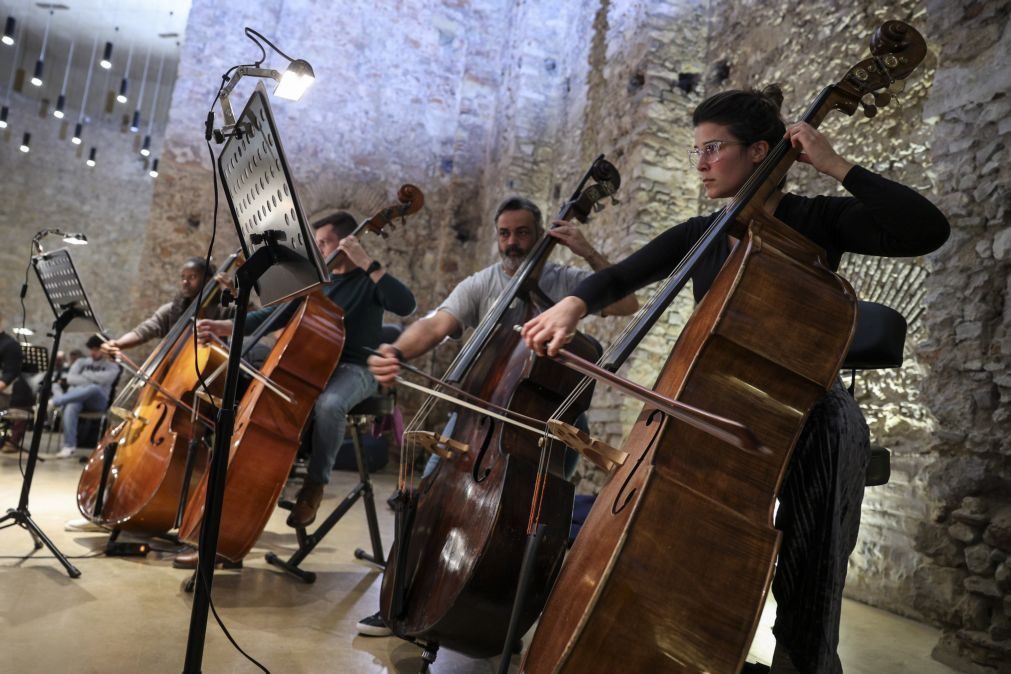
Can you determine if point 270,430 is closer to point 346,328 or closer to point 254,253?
point 346,328

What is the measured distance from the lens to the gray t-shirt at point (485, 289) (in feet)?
8.52

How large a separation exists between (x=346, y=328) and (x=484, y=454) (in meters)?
1.60

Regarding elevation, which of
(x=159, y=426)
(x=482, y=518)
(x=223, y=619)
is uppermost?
(x=482, y=518)

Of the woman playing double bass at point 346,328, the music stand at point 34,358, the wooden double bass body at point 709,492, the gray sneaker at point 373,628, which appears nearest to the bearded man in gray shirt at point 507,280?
the woman playing double bass at point 346,328

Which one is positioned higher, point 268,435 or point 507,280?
point 507,280

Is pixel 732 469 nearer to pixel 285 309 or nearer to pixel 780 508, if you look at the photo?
pixel 780 508

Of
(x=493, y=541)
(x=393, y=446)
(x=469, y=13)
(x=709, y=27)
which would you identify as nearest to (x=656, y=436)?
(x=493, y=541)

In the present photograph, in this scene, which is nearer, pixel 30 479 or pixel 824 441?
pixel 824 441

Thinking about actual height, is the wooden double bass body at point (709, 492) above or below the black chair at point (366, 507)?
above

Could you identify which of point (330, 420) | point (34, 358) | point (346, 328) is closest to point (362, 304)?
point (346, 328)

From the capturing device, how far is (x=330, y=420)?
9.41 feet

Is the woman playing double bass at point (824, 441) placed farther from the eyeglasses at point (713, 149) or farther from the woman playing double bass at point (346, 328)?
the woman playing double bass at point (346, 328)

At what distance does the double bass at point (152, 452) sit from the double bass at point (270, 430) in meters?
0.23

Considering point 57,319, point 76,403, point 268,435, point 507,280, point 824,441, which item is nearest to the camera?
point 824,441
